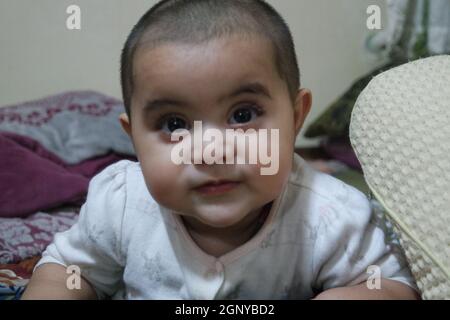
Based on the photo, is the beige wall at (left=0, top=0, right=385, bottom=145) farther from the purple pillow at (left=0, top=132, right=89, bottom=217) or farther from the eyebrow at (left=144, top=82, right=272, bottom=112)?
the eyebrow at (left=144, top=82, right=272, bottom=112)

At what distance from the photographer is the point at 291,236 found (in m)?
0.81

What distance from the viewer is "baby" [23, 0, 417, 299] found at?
2.18 ft

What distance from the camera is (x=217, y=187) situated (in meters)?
0.67

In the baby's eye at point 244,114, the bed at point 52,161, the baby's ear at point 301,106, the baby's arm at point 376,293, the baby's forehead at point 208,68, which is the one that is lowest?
the bed at point 52,161

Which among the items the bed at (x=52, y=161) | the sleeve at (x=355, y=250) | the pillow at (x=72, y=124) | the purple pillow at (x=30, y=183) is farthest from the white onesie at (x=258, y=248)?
the pillow at (x=72, y=124)

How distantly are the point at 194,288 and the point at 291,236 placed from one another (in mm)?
170

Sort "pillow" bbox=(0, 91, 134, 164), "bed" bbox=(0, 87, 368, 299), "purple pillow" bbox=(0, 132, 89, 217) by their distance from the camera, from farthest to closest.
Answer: "pillow" bbox=(0, 91, 134, 164), "purple pillow" bbox=(0, 132, 89, 217), "bed" bbox=(0, 87, 368, 299)

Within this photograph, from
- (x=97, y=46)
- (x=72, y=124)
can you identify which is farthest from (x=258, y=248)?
(x=97, y=46)

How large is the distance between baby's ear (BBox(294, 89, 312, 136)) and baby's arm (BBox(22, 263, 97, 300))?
448 millimetres

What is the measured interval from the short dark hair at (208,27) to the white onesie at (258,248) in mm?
168

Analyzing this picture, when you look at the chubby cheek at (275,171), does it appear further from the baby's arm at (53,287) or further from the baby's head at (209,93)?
the baby's arm at (53,287)

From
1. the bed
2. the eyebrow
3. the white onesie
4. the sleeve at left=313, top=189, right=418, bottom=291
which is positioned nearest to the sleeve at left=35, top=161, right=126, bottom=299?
the white onesie

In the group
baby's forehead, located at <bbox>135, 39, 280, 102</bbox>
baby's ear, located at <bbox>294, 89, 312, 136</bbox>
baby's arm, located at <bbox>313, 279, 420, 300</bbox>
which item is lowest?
baby's arm, located at <bbox>313, 279, 420, 300</bbox>

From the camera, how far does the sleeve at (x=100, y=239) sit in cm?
85
